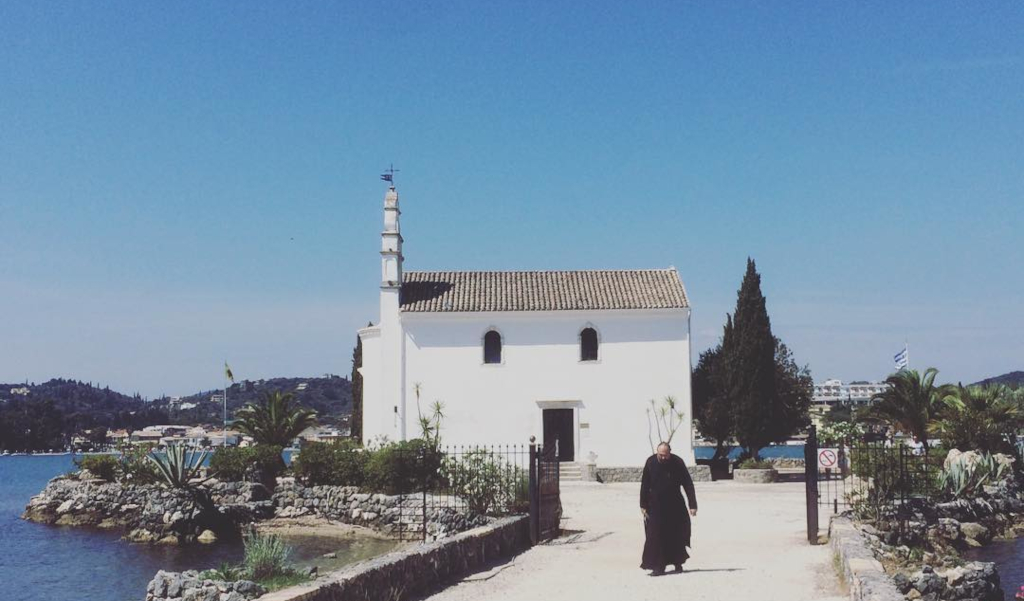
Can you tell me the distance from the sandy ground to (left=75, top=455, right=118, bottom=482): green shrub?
1670cm

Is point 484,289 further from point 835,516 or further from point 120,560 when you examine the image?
point 835,516

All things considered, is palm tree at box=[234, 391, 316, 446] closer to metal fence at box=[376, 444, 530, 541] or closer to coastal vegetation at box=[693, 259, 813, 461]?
metal fence at box=[376, 444, 530, 541]

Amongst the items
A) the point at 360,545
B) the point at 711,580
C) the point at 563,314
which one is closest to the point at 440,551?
the point at 711,580

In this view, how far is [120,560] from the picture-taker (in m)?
22.8

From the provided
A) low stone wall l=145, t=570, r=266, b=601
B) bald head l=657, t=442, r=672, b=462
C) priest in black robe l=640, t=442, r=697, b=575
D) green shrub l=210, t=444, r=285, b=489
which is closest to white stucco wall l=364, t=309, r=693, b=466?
green shrub l=210, t=444, r=285, b=489

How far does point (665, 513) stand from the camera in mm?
12320

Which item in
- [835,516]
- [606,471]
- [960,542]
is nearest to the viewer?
[835,516]

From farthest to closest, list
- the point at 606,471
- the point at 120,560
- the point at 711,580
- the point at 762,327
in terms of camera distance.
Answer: the point at 762,327 → the point at 606,471 → the point at 120,560 → the point at 711,580

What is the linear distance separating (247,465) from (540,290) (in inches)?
490

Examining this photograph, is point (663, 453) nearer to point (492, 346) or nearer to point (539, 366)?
point (539, 366)

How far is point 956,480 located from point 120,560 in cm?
1938

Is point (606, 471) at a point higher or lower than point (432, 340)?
lower

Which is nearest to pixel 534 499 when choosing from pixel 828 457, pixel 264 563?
pixel 264 563

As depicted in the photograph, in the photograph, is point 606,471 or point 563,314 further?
point 563,314
